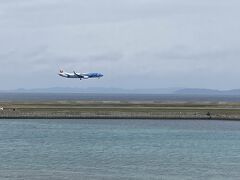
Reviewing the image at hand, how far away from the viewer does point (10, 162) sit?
60.7 m

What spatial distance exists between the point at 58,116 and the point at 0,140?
31765 millimetres

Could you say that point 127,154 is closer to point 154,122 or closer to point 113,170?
point 113,170

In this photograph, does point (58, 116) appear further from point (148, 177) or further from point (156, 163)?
point (148, 177)

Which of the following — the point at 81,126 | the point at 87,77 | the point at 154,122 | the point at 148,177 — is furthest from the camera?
the point at 87,77

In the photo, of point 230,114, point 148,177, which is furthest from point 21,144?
point 230,114

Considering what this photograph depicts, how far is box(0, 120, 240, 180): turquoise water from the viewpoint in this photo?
54906 millimetres

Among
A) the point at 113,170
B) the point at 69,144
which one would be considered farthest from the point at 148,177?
the point at 69,144

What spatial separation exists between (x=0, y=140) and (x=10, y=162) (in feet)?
74.2

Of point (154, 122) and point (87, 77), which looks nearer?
point (154, 122)

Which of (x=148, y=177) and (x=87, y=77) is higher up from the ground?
(x=87, y=77)

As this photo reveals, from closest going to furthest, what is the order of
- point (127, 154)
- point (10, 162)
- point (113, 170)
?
point (113, 170) → point (10, 162) → point (127, 154)

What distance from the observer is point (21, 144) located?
7794 cm

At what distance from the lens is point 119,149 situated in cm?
7294

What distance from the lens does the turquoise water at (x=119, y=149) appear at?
180 ft
